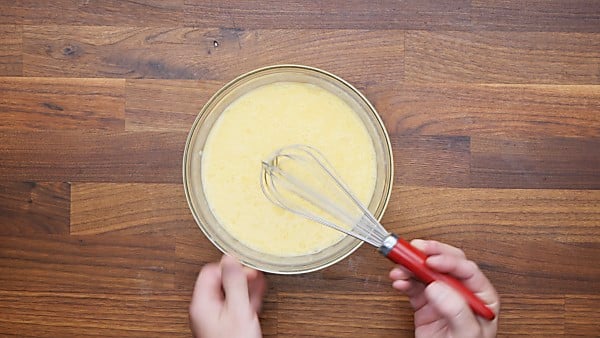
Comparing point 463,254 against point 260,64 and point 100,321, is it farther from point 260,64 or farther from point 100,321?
point 100,321

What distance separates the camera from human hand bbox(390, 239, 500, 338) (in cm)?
74

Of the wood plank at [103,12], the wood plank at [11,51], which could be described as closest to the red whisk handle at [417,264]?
the wood plank at [103,12]

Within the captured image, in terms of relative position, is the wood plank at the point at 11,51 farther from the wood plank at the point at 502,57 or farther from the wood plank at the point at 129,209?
the wood plank at the point at 502,57

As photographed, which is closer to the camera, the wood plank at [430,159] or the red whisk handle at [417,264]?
the red whisk handle at [417,264]

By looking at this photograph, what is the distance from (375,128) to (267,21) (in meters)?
0.18

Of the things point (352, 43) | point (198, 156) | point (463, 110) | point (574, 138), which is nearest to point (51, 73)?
point (198, 156)

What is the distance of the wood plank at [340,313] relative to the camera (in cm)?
83

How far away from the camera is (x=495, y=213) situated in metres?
0.83

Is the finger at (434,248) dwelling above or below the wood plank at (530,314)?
above

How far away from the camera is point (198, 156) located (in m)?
0.77

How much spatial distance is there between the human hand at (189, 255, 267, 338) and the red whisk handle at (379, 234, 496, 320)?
0.17 metres

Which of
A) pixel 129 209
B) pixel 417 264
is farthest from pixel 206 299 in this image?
pixel 417 264

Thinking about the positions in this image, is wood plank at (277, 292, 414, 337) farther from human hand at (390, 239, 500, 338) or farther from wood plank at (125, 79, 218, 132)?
wood plank at (125, 79, 218, 132)

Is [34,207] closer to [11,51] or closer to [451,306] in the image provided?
[11,51]
